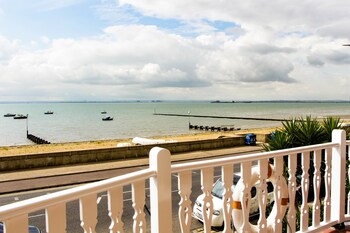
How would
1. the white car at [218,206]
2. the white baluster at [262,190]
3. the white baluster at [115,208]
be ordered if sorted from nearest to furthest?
the white baluster at [115,208], the white baluster at [262,190], the white car at [218,206]

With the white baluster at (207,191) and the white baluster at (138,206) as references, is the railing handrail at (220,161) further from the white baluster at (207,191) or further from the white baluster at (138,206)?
the white baluster at (138,206)

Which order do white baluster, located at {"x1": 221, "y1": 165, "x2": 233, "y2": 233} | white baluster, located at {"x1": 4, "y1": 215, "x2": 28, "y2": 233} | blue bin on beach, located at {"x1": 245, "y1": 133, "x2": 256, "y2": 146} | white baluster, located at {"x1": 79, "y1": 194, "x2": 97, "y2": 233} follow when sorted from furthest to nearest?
blue bin on beach, located at {"x1": 245, "y1": 133, "x2": 256, "y2": 146} → white baluster, located at {"x1": 221, "y1": 165, "x2": 233, "y2": 233} → white baluster, located at {"x1": 79, "y1": 194, "x2": 97, "y2": 233} → white baluster, located at {"x1": 4, "y1": 215, "x2": 28, "y2": 233}

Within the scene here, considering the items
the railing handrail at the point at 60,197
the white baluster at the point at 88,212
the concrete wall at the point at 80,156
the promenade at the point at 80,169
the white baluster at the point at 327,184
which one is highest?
the railing handrail at the point at 60,197

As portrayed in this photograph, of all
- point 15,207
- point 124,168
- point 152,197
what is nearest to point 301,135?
A: point 152,197

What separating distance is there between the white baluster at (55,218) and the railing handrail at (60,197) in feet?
0.14

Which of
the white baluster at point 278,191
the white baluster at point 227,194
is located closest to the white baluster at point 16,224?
the white baluster at point 227,194

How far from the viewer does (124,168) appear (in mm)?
20031

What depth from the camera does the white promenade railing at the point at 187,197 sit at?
1999 millimetres

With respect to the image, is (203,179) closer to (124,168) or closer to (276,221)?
(276,221)

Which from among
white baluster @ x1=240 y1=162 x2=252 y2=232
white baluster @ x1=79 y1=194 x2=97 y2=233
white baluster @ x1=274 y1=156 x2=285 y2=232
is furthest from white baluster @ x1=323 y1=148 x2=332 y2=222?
white baluster @ x1=79 y1=194 x2=97 y2=233

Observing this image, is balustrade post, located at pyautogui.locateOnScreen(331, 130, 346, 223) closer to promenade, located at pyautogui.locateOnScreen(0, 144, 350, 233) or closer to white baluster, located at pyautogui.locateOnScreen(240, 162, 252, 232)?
white baluster, located at pyautogui.locateOnScreen(240, 162, 252, 232)

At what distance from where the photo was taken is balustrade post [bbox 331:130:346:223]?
4.59 metres

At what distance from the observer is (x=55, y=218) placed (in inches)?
79.0

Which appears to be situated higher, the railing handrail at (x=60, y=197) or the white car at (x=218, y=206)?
the railing handrail at (x=60, y=197)
